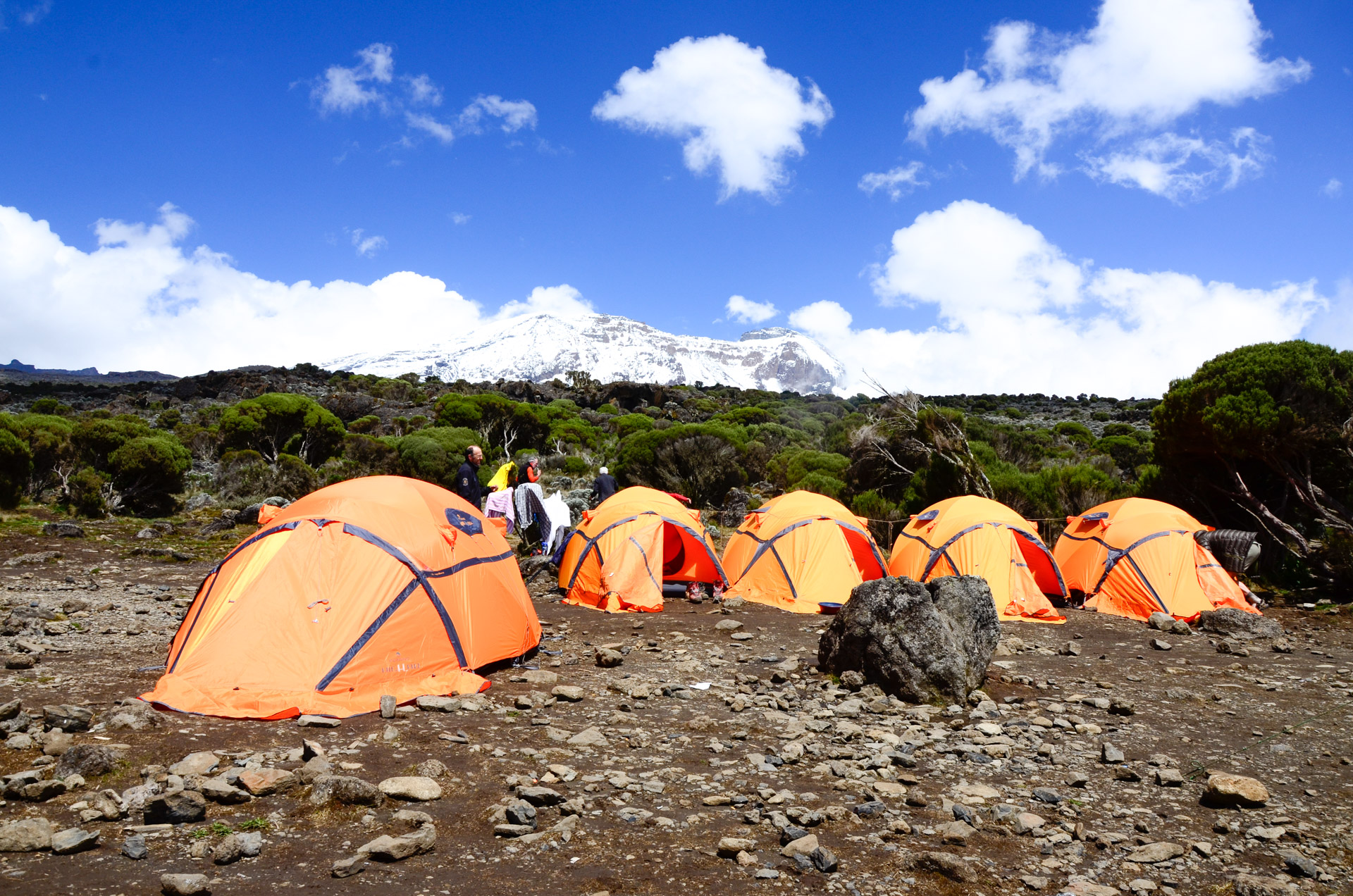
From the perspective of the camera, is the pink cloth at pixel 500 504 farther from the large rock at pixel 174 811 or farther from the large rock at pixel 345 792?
the large rock at pixel 174 811

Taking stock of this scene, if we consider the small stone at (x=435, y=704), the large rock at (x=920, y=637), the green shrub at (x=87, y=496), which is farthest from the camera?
the green shrub at (x=87, y=496)

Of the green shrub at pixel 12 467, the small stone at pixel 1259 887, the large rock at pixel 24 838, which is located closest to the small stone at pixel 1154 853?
the small stone at pixel 1259 887

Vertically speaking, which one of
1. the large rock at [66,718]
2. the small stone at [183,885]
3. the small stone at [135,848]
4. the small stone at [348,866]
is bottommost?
the small stone at [348,866]

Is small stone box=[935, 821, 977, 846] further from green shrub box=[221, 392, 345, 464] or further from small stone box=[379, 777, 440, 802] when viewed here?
green shrub box=[221, 392, 345, 464]

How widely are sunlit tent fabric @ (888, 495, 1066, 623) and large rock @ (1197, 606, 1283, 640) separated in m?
1.62

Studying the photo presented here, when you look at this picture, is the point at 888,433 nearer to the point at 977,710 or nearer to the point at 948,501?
the point at 948,501

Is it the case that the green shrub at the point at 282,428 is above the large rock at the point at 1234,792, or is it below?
above

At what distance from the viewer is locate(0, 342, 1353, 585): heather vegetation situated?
12008 millimetres

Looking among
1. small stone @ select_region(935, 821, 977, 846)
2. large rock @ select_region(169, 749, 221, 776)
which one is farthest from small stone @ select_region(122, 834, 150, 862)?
small stone @ select_region(935, 821, 977, 846)

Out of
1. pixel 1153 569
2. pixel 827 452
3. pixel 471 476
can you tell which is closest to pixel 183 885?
pixel 471 476

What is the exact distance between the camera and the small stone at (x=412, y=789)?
3953mm

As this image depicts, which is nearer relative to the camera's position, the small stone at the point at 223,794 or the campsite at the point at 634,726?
the campsite at the point at 634,726

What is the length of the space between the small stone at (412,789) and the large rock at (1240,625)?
8734 millimetres

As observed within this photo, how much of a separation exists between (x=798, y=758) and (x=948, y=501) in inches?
298
